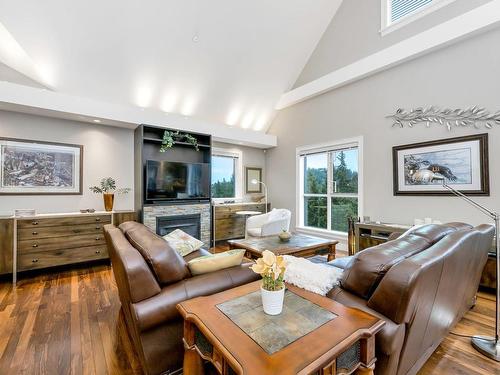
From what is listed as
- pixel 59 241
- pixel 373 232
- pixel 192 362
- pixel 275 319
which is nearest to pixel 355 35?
pixel 373 232

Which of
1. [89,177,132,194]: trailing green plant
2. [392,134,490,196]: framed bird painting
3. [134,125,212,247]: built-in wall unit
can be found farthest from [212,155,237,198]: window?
[392,134,490,196]: framed bird painting

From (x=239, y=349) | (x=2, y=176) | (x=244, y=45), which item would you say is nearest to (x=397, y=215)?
(x=239, y=349)

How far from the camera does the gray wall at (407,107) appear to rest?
9.82 ft

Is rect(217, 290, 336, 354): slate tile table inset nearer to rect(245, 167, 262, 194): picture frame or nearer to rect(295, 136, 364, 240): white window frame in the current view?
rect(295, 136, 364, 240): white window frame

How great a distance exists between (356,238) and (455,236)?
2.49 metres

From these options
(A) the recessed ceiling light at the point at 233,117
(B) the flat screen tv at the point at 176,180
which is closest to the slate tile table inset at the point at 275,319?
(B) the flat screen tv at the point at 176,180

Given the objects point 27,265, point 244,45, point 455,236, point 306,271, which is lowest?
point 27,265

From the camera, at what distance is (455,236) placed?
155cm

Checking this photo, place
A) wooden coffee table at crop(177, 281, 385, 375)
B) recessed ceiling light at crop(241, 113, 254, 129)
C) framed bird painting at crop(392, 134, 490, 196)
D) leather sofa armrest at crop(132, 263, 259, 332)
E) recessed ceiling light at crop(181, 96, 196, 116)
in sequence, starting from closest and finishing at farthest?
wooden coffee table at crop(177, 281, 385, 375)
leather sofa armrest at crop(132, 263, 259, 332)
framed bird painting at crop(392, 134, 490, 196)
recessed ceiling light at crop(181, 96, 196, 116)
recessed ceiling light at crop(241, 113, 254, 129)

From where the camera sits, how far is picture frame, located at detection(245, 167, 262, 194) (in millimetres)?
6066

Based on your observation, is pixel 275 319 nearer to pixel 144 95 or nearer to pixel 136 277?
pixel 136 277

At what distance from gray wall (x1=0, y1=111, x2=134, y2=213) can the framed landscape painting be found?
9cm

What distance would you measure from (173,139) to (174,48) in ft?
5.16

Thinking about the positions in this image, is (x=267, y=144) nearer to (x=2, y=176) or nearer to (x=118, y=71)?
(x=118, y=71)
